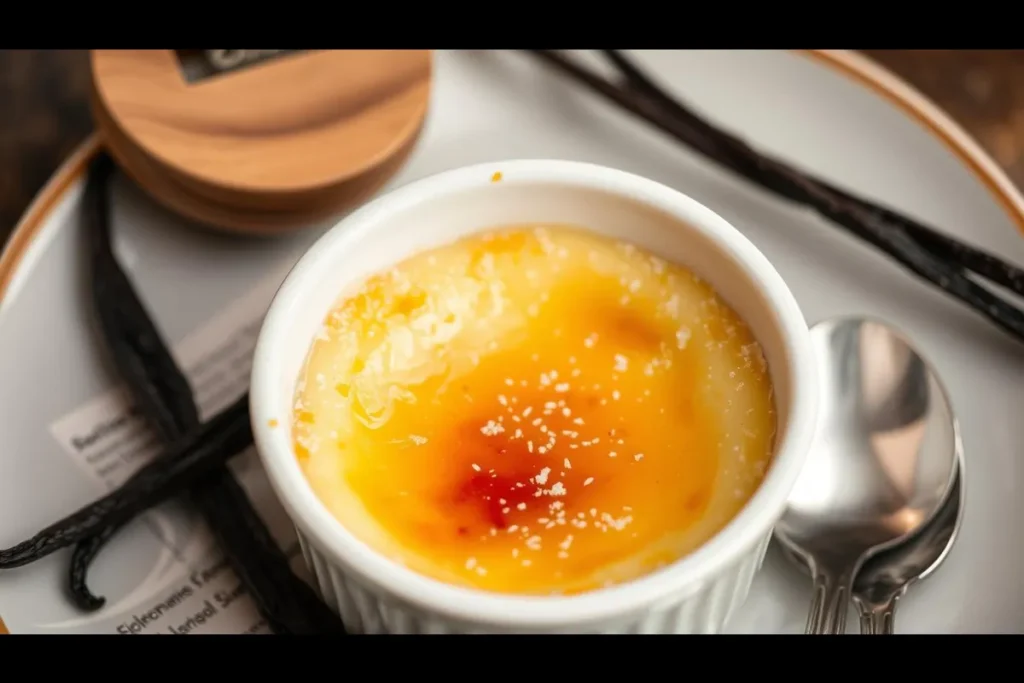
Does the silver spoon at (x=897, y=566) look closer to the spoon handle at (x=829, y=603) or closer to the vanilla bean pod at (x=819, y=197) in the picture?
the spoon handle at (x=829, y=603)

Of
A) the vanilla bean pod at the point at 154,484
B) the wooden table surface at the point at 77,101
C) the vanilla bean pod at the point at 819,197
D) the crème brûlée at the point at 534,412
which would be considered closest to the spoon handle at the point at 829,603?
the crème brûlée at the point at 534,412

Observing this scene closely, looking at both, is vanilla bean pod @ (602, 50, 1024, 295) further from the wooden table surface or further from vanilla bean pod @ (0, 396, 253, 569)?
vanilla bean pod @ (0, 396, 253, 569)

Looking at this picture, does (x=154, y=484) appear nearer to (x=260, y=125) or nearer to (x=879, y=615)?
(x=260, y=125)

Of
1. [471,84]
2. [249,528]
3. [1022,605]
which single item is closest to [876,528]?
[1022,605]

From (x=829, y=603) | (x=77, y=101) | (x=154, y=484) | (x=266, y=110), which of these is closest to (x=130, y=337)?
(x=154, y=484)

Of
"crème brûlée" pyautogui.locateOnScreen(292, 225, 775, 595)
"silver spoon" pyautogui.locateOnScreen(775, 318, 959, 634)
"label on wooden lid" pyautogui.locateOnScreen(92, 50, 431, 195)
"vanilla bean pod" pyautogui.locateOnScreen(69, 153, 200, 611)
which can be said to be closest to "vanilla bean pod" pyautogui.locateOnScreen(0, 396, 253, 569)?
"vanilla bean pod" pyautogui.locateOnScreen(69, 153, 200, 611)

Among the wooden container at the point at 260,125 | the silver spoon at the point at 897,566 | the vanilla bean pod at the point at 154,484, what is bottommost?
the silver spoon at the point at 897,566
